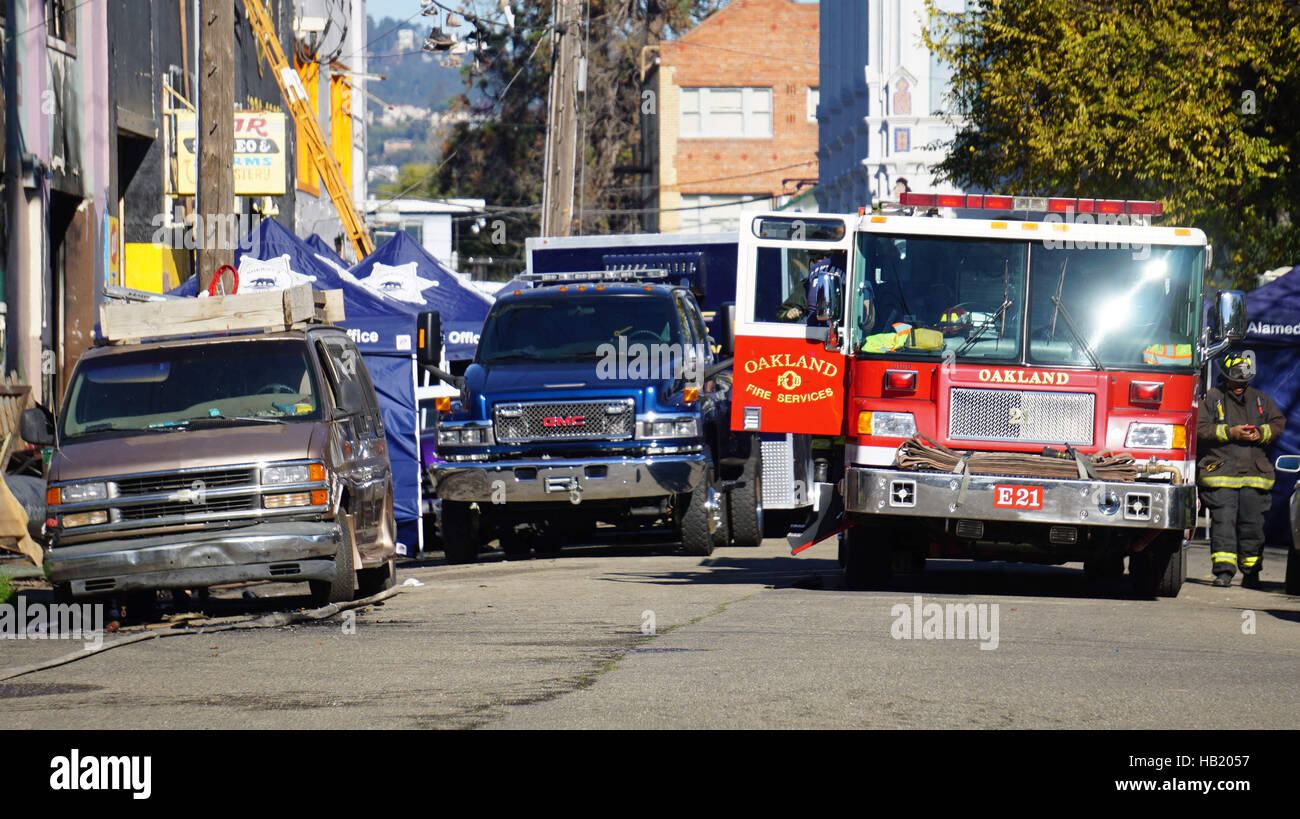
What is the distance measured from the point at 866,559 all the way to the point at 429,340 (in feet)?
16.8

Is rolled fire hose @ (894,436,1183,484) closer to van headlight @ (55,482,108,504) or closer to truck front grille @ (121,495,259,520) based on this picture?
truck front grille @ (121,495,259,520)

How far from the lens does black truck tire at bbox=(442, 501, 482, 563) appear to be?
56.0 feet

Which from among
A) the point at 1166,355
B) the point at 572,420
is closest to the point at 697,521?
the point at 572,420

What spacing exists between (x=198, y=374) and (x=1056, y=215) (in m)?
6.13

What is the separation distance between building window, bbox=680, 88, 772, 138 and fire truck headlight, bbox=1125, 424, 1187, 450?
54.1 meters

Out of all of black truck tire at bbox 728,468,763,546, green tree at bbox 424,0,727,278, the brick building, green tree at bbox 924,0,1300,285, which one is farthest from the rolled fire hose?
green tree at bbox 424,0,727,278

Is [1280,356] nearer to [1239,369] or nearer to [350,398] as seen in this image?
[1239,369]

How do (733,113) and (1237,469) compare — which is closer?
(1237,469)

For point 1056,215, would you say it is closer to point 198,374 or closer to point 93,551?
point 198,374

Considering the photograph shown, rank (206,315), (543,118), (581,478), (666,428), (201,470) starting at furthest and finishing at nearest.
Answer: (543,118) < (666,428) < (581,478) < (206,315) < (201,470)

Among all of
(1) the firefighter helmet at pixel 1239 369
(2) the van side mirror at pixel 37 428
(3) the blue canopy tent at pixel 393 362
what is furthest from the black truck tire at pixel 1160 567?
(3) the blue canopy tent at pixel 393 362

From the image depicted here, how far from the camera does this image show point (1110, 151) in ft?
72.3

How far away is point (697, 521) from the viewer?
1661 cm

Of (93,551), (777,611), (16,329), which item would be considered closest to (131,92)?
(16,329)
